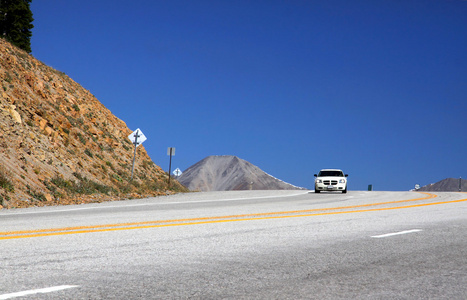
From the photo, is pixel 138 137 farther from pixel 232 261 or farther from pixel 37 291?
pixel 37 291

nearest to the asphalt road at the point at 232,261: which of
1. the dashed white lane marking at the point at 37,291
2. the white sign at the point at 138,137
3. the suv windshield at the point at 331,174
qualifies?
the dashed white lane marking at the point at 37,291

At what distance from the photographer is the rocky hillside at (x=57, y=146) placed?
22.8 metres

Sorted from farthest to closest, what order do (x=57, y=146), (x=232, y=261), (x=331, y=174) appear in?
(x=331, y=174) < (x=57, y=146) < (x=232, y=261)

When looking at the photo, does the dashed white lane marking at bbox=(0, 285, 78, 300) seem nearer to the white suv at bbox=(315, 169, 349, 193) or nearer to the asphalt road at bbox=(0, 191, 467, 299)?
the asphalt road at bbox=(0, 191, 467, 299)

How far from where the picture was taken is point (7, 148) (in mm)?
23609

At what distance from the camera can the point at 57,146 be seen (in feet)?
92.9

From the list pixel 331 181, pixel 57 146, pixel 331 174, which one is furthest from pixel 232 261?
pixel 331 174

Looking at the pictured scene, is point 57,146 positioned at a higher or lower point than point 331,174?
higher

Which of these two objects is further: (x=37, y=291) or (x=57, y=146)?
(x=57, y=146)

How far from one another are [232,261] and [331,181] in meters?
26.9

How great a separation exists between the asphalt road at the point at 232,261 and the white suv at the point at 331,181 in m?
21.5

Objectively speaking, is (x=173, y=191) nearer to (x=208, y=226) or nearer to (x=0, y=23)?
(x=0, y=23)

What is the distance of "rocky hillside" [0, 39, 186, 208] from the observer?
2275 centimetres

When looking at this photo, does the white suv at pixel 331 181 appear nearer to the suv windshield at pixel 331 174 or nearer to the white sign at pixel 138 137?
the suv windshield at pixel 331 174
